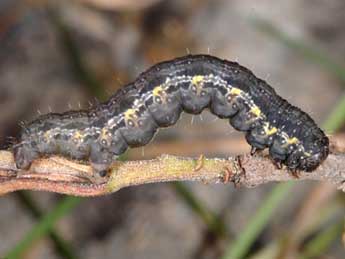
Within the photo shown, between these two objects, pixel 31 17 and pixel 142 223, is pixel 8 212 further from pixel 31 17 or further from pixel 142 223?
pixel 31 17

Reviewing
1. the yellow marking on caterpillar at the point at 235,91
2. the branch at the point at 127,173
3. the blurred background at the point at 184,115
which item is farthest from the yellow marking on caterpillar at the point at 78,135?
the blurred background at the point at 184,115

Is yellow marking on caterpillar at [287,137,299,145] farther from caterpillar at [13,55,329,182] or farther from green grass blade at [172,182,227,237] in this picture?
green grass blade at [172,182,227,237]

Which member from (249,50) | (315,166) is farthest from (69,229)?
(315,166)

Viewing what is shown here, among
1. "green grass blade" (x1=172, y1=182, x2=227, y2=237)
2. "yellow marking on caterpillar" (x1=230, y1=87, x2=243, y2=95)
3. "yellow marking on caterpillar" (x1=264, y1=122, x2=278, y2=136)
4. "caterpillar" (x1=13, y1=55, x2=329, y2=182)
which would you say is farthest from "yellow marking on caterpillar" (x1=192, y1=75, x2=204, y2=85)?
"green grass blade" (x1=172, y1=182, x2=227, y2=237)

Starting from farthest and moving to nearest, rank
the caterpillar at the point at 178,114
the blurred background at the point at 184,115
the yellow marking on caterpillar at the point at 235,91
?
the blurred background at the point at 184,115 < the yellow marking on caterpillar at the point at 235,91 < the caterpillar at the point at 178,114

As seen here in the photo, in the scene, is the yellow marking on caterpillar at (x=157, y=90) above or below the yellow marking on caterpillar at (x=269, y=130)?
above

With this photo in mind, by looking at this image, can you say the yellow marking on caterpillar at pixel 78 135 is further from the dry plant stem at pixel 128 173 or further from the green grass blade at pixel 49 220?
the green grass blade at pixel 49 220
